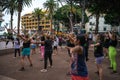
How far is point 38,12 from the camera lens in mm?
104875

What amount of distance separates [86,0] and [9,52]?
315 inches

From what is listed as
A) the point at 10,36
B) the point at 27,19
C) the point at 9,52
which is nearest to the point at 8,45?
the point at 9,52

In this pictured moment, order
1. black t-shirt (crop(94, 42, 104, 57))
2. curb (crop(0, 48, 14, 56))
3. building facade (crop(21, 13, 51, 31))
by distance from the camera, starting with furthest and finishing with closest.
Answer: building facade (crop(21, 13, 51, 31)), curb (crop(0, 48, 14, 56)), black t-shirt (crop(94, 42, 104, 57))

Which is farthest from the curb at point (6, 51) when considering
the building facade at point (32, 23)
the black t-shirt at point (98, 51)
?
the building facade at point (32, 23)

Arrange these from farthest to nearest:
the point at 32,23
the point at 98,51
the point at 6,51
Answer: the point at 32,23, the point at 6,51, the point at 98,51

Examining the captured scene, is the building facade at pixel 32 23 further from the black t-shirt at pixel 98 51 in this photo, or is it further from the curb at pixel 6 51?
the black t-shirt at pixel 98 51

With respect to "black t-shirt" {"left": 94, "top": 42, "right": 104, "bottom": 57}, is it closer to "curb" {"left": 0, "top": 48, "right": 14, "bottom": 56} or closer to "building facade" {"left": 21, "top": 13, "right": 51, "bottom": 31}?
"curb" {"left": 0, "top": 48, "right": 14, "bottom": 56}

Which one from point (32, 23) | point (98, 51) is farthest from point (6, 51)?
point (32, 23)

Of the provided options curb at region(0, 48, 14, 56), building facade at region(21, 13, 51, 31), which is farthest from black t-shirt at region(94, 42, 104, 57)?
building facade at region(21, 13, 51, 31)

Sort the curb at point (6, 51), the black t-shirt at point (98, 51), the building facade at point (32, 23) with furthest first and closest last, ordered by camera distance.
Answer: the building facade at point (32, 23)
the curb at point (6, 51)
the black t-shirt at point (98, 51)

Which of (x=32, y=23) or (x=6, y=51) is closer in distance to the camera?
(x=6, y=51)

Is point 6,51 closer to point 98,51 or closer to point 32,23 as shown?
point 98,51

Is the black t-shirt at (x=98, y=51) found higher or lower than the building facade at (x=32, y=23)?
lower

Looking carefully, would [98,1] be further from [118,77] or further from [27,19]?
[27,19]
